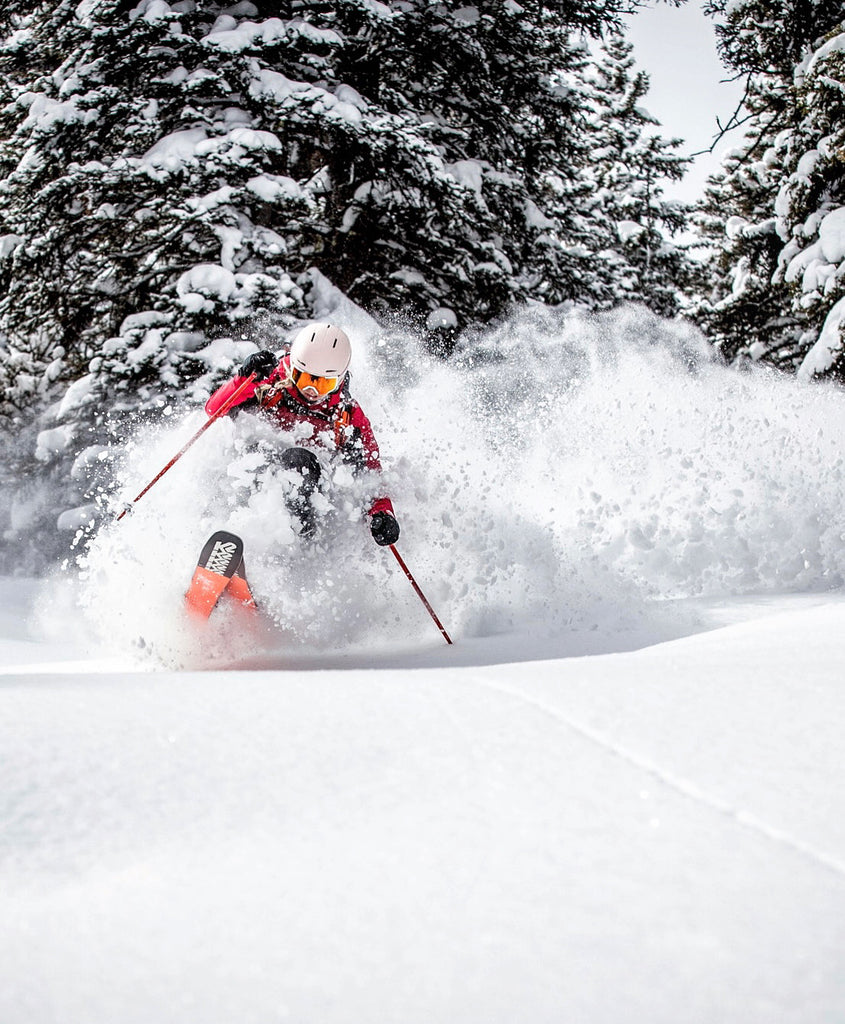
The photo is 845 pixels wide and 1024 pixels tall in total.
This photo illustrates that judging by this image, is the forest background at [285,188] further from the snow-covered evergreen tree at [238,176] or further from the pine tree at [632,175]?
the pine tree at [632,175]

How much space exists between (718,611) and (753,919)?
16.0 feet

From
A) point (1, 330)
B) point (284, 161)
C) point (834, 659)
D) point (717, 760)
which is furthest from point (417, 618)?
point (1, 330)

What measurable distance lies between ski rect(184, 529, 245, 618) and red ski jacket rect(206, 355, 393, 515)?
1009 mm

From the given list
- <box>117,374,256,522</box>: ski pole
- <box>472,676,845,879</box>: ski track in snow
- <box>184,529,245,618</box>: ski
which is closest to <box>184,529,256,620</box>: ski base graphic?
<box>184,529,245,618</box>: ski

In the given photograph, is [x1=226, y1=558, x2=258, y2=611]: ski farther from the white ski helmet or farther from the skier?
the white ski helmet

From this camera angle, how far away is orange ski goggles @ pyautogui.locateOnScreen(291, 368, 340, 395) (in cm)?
605

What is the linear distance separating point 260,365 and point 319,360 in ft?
1.72

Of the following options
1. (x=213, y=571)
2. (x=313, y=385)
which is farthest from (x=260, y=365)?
(x=213, y=571)

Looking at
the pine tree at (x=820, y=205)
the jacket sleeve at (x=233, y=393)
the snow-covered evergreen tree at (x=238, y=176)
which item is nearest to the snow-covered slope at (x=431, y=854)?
the jacket sleeve at (x=233, y=393)

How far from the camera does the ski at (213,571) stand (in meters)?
5.50

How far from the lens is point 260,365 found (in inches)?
245

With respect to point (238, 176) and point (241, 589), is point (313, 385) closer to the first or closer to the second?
point (241, 589)

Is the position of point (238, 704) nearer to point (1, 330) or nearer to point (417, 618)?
point (417, 618)

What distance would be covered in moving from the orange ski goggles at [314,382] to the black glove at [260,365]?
0.25 m
